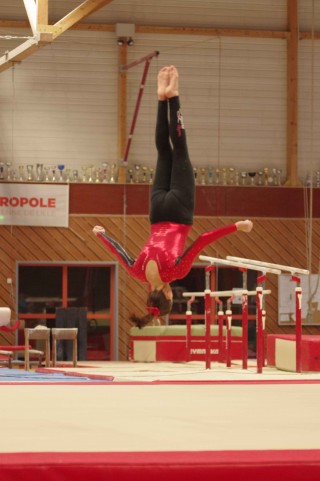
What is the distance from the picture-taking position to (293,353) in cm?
1089

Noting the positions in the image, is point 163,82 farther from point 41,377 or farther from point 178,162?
point 41,377

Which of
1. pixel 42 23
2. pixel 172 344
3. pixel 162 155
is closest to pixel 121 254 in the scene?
pixel 162 155

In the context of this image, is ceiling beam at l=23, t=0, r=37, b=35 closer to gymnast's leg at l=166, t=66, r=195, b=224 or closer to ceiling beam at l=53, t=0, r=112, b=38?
ceiling beam at l=53, t=0, r=112, b=38

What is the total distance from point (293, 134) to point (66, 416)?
1535cm

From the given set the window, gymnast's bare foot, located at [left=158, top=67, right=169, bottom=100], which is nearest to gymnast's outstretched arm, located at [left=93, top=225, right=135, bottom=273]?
gymnast's bare foot, located at [left=158, top=67, right=169, bottom=100]

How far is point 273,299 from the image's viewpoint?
17766mm

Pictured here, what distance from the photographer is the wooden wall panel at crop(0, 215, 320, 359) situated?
1739cm

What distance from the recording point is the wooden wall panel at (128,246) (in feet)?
57.1

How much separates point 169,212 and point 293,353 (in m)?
3.23

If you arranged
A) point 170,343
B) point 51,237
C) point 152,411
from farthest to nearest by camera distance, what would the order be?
point 51,237, point 170,343, point 152,411

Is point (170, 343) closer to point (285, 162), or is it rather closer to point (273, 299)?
point (273, 299)

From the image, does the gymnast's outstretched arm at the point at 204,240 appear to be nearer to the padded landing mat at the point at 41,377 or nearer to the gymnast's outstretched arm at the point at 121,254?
the gymnast's outstretched arm at the point at 121,254

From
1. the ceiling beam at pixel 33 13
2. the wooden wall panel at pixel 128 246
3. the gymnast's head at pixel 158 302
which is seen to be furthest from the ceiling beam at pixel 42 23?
the wooden wall panel at pixel 128 246

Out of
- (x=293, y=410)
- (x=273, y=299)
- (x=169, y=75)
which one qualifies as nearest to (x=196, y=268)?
(x=273, y=299)
